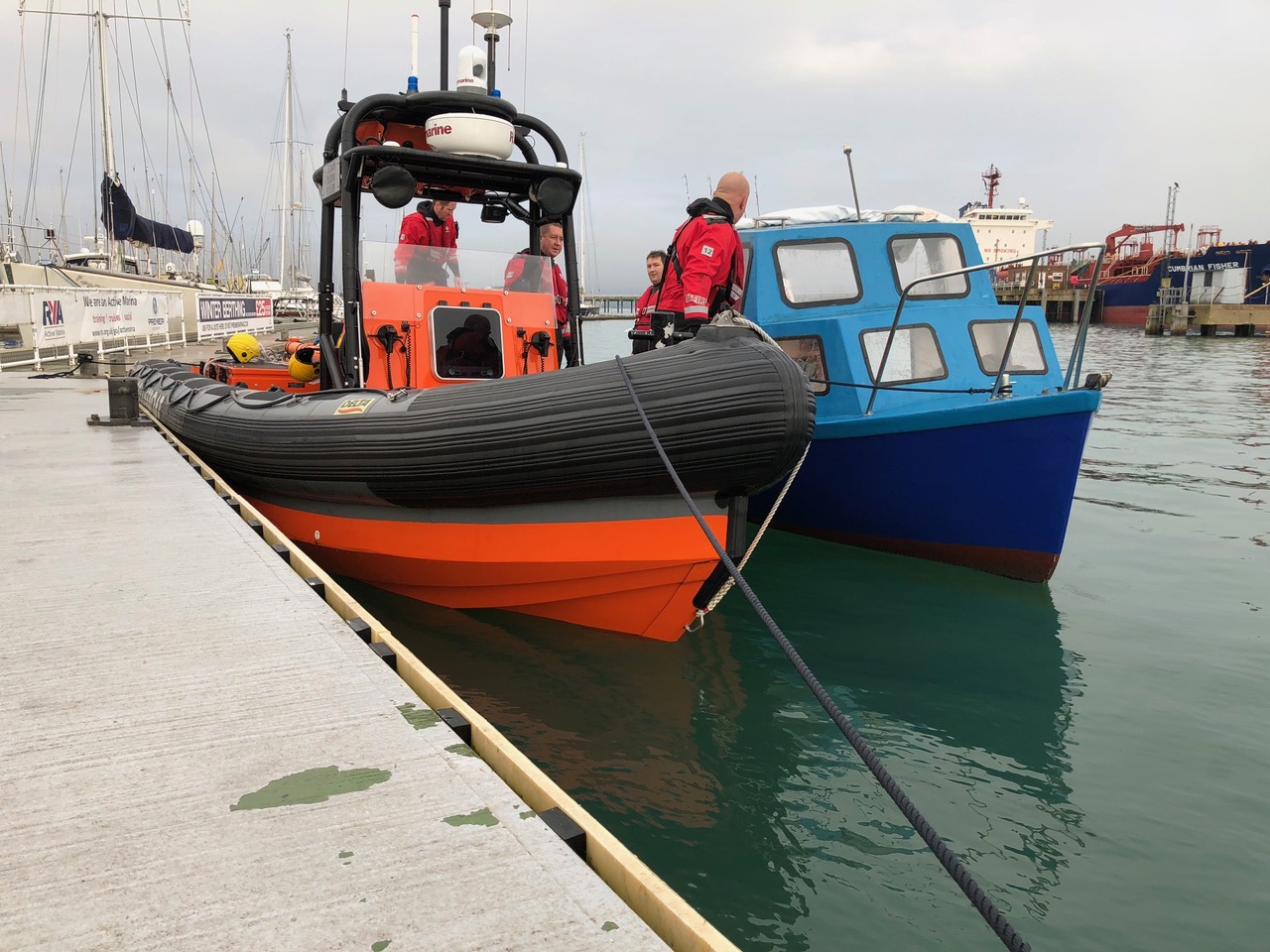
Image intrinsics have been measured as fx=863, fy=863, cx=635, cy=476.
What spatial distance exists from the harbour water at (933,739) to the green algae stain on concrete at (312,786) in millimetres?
1117

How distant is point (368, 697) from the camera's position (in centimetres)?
232

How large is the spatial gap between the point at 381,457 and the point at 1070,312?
5895 centimetres

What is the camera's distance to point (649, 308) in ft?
23.4

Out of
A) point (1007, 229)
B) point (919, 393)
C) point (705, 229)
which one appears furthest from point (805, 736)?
point (1007, 229)

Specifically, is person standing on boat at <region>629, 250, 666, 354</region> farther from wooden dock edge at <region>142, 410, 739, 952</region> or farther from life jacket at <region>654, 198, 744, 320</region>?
wooden dock edge at <region>142, 410, 739, 952</region>

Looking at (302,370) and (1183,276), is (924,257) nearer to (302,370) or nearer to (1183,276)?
(302,370)

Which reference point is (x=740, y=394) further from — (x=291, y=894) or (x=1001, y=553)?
(x=1001, y=553)

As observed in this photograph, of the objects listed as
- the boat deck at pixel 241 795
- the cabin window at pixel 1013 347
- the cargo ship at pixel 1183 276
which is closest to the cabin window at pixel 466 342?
the boat deck at pixel 241 795

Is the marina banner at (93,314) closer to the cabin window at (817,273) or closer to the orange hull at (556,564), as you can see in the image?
the orange hull at (556,564)

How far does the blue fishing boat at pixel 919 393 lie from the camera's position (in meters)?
5.24

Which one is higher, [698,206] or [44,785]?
[698,206]

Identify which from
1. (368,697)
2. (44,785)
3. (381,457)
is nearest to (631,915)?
(368,697)

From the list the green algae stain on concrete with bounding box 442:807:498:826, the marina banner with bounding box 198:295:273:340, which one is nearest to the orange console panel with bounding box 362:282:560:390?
the green algae stain on concrete with bounding box 442:807:498:826

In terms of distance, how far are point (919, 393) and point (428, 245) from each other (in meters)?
3.54
